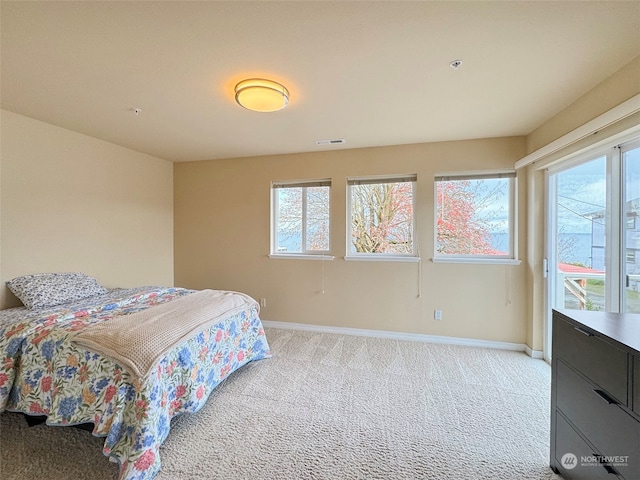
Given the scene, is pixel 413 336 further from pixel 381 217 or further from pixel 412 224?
pixel 381 217

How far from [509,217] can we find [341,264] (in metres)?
2.03

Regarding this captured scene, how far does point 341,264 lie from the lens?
355 cm

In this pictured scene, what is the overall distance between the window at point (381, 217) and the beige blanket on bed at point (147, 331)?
1.89 meters

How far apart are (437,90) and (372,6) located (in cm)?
98

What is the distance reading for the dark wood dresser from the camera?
3.44 feet

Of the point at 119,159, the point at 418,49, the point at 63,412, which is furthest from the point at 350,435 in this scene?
the point at 119,159

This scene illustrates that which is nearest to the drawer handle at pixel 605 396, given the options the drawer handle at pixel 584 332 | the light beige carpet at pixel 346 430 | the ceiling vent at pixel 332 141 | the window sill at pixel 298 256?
the drawer handle at pixel 584 332

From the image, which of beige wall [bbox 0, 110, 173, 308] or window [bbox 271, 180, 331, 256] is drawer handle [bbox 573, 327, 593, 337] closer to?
window [bbox 271, 180, 331, 256]

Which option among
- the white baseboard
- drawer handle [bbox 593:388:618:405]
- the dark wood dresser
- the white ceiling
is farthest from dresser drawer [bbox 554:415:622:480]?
the white ceiling

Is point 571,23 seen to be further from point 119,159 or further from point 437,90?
point 119,159

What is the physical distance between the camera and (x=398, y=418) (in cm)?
193

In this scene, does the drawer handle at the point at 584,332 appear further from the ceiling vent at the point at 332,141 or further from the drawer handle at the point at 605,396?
the ceiling vent at the point at 332,141

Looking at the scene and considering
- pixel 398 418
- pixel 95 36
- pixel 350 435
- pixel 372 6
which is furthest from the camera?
pixel 398 418

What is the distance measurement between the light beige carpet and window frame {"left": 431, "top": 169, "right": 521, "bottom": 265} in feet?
3.56
